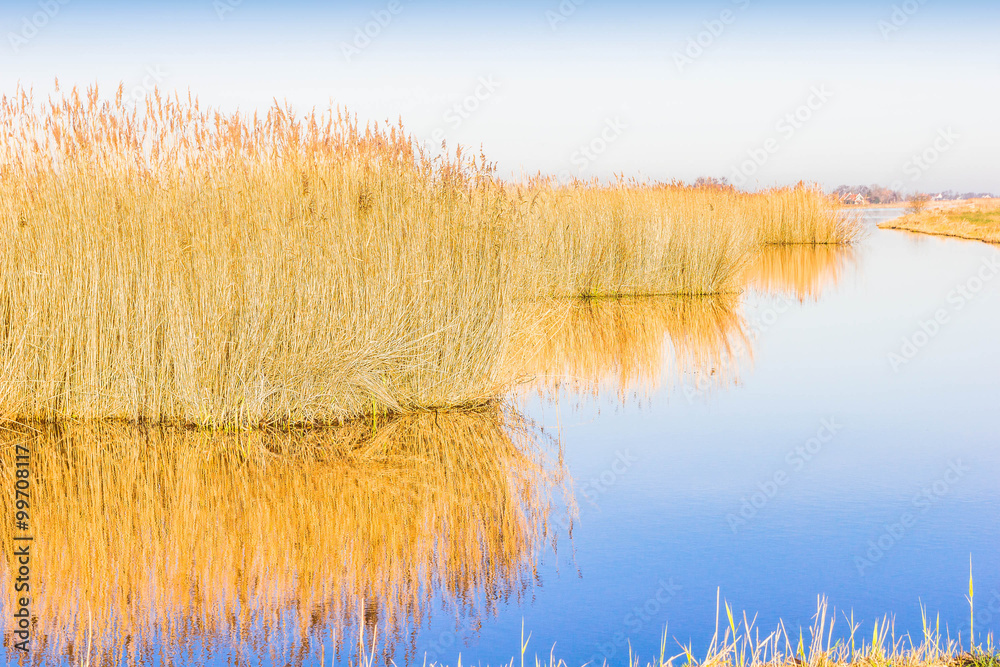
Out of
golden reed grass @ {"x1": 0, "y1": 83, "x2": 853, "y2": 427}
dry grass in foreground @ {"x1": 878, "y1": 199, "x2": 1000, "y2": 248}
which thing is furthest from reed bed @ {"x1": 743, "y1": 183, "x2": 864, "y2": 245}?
golden reed grass @ {"x1": 0, "y1": 83, "x2": 853, "y2": 427}

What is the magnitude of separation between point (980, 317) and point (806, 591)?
983 cm

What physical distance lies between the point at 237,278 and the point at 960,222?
113 ft

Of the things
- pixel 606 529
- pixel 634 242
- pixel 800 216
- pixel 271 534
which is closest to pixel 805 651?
pixel 606 529

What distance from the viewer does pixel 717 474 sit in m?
5.41

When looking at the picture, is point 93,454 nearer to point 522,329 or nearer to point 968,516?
point 522,329

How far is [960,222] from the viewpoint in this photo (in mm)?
34969

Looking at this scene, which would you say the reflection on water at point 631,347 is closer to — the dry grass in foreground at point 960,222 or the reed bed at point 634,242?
the reed bed at point 634,242

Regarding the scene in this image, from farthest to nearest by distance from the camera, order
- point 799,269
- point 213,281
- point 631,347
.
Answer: point 799,269 → point 631,347 → point 213,281

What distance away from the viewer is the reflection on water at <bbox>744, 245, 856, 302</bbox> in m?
15.4

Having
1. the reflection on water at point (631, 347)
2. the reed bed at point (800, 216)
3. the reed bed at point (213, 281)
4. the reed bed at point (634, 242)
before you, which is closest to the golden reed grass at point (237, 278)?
the reed bed at point (213, 281)

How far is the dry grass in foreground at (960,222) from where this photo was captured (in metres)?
31.1

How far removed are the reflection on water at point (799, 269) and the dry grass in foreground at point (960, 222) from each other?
7.38 meters

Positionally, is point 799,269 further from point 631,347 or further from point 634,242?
point 631,347

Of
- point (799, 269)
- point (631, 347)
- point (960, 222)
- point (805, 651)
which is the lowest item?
point (805, 651)
